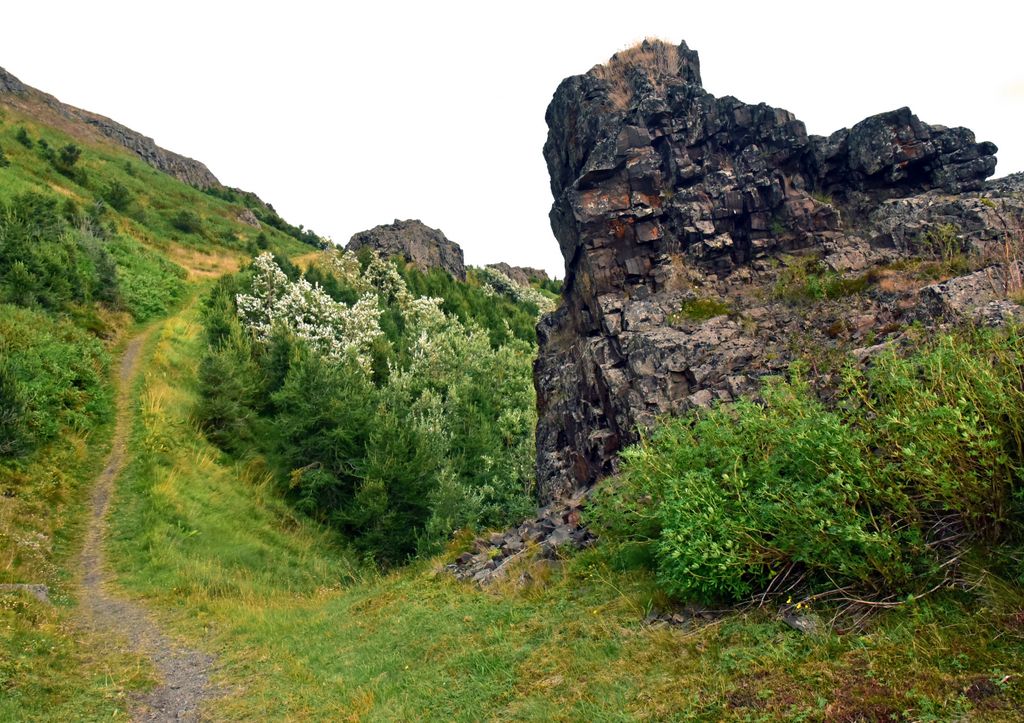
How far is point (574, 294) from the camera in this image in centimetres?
2019

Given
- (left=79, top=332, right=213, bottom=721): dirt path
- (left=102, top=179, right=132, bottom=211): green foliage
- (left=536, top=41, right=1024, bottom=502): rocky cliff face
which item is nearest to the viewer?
(left=79, top=332, right=213, bottom=721): dirt path

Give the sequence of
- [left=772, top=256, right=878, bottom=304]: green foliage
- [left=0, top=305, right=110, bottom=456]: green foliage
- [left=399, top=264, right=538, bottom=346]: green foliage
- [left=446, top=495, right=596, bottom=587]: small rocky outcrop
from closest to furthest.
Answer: [left=446, top=495, right=596, bottom=587]: small rocky outcrop < [left=772, top=256, right=878, bottom=304]: green foliage < [left=0, top=305, right=110, bottom=456]: green foliage < [left=399, top=264, right=538, bottom=346]: green foliage

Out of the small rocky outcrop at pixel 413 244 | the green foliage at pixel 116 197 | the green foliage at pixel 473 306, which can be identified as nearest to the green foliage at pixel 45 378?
the green foliage at pixel 473 306

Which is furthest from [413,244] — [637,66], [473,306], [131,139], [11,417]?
[131,139]

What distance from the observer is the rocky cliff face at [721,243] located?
12.9m

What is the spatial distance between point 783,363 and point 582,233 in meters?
7.94

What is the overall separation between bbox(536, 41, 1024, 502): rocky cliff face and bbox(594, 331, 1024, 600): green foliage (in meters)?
4.84

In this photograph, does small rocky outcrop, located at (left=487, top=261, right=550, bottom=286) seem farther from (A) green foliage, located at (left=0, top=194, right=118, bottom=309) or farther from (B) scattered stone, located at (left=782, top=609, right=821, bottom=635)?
(B) scattered stone, located at (left=782, top=609, right=821, bottom=635)

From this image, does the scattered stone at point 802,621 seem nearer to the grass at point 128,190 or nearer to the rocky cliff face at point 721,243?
the rocky cliff face at point 721,243

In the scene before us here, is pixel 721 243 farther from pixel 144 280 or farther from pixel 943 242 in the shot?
pixel 144 280

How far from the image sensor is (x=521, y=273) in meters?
125

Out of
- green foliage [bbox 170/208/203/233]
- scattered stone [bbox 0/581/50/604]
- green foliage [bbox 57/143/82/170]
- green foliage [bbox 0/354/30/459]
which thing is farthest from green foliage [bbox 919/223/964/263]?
green foliage [bbox 57/143/82/170]

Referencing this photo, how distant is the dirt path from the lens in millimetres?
9031

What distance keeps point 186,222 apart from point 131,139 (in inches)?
2433
